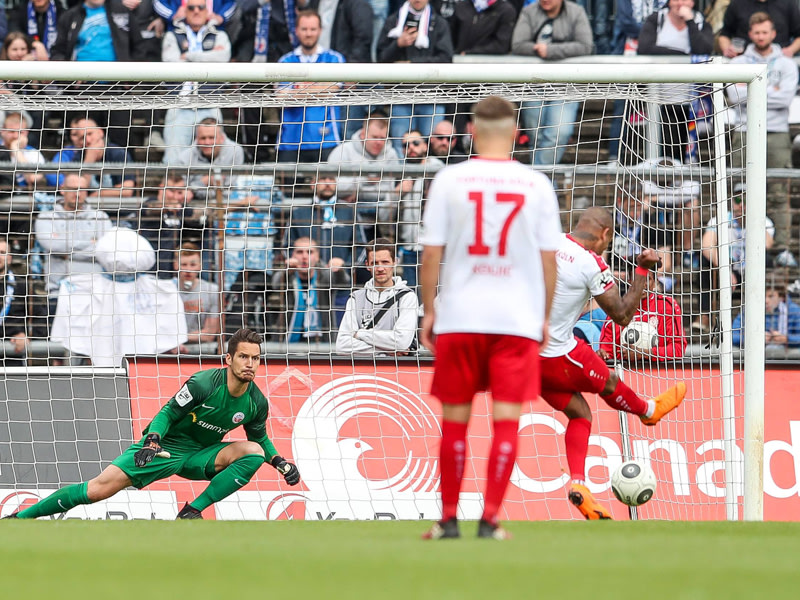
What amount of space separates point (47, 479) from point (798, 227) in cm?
736

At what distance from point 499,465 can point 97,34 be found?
9.84 m

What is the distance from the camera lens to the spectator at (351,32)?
1323 cm

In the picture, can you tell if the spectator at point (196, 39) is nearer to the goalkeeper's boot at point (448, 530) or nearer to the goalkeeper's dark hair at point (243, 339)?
the goalkeeper's dark hair at point (243, 339)

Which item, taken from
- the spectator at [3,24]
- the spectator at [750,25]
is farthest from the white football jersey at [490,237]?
the spectator at [3,24]

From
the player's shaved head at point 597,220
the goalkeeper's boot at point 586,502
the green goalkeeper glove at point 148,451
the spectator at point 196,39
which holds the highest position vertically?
the spectator at point 196,39

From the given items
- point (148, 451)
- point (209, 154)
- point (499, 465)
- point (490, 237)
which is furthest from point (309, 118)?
point (499, 465)

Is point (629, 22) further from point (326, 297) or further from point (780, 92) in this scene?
point (326, 297)

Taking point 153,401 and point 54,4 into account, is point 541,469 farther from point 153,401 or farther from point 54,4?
point 54,4

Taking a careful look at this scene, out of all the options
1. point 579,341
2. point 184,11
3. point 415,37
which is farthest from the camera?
point 184,11

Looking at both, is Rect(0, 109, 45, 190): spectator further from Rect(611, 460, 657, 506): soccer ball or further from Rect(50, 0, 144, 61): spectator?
Rect(611, 460, 657, 506): soccer ball

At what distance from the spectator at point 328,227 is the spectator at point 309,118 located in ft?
1.46

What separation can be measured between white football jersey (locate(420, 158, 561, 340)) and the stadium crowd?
13.7 ft

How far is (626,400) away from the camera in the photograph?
8.16 metres

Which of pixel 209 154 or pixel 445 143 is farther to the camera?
pixel 209 154
